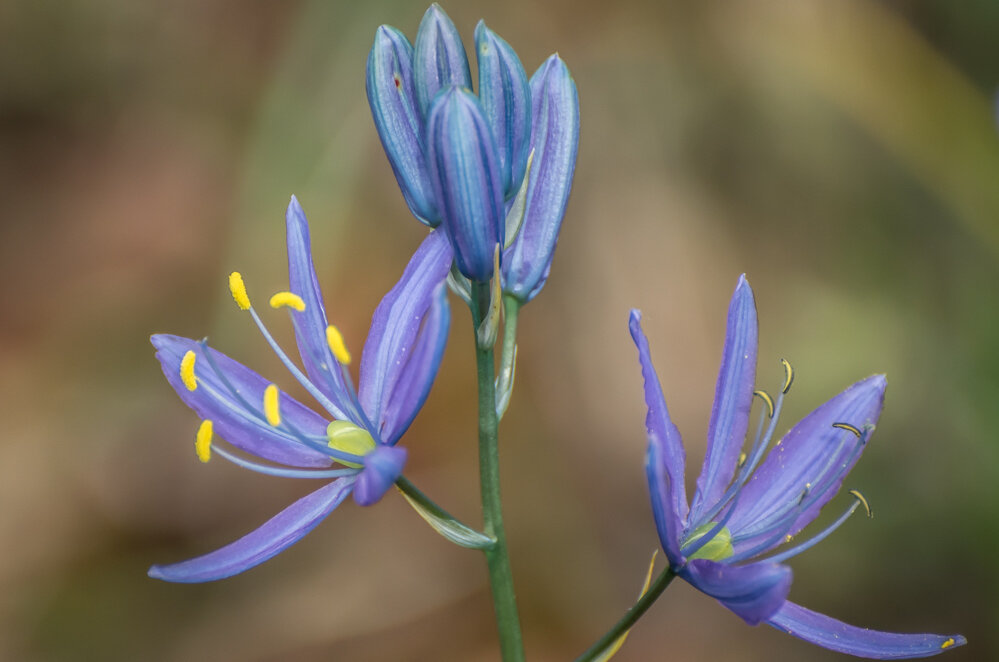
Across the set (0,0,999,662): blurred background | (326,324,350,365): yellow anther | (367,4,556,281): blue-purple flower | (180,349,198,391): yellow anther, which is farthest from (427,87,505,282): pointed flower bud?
(0,0,999,662): blurred background

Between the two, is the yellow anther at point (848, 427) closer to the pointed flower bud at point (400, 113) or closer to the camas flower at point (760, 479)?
the camas flower at point (760, 479)

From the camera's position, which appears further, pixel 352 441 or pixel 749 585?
pixel 352 441

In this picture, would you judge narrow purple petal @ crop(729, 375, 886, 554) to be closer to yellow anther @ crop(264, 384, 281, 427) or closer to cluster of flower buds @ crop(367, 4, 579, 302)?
cluster of flower buds @ crop(367, 4, 579, 302)

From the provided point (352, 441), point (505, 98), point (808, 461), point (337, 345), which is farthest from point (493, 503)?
point (505, 98)

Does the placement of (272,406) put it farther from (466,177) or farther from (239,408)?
(466,177)

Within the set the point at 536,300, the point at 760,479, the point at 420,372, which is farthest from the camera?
the point at 536,300

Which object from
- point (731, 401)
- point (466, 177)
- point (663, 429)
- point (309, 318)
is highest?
point (466, 177)

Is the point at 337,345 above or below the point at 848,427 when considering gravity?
below

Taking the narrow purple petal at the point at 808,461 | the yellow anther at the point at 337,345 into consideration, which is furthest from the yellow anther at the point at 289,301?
the narrow purple petal at the point at 808,461
